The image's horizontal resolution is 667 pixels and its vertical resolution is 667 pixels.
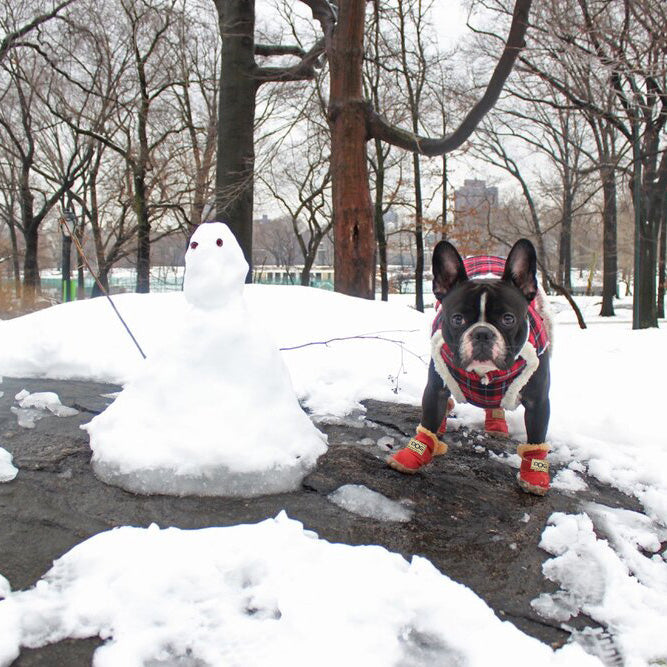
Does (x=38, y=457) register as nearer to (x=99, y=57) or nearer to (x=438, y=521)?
(x=438, y=521)

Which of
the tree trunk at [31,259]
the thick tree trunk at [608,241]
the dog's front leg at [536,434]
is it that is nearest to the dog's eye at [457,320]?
the dog's front leg at [536,434]

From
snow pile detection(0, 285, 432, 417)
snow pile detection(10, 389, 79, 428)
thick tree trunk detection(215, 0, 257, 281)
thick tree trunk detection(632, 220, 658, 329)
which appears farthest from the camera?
thick tree trunk detection(632, 220, 658, 329)

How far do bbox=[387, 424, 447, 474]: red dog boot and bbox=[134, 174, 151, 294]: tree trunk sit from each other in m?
16.3

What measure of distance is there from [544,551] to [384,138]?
8.01m

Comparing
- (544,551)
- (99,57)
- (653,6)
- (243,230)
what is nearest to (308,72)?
(243,230)

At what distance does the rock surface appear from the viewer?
187 centimetres

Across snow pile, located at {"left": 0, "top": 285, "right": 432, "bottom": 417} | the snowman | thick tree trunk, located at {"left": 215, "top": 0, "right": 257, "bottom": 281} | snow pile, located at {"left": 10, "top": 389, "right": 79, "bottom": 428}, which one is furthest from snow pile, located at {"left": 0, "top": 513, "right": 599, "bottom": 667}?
thick tree trunk, located at {"left": 215, "top": 0, "right": 257, "bottom": 281}

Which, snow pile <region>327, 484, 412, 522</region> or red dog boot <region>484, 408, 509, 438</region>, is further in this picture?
red dog boot <region>484, 408, 509, 438</region>

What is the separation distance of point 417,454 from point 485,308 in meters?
0.89

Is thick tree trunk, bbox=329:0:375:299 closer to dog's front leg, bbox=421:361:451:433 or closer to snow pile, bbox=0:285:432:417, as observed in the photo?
snow pile, bbox=0:285:432:417

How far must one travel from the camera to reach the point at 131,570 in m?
1.74

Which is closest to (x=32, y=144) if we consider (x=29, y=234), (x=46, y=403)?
(x=29, y=234)

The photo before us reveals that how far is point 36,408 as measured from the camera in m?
3.80

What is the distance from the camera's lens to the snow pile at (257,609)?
4.78 feet
